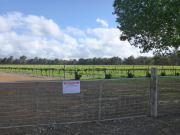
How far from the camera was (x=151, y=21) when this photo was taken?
21.5 m

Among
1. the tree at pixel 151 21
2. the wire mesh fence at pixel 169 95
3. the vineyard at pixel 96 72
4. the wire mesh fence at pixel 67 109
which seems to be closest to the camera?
the wire mesh fence at pixel 67 109

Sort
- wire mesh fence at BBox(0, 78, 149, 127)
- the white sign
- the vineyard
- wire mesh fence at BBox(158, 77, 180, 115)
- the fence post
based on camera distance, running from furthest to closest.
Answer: the vineyard < wire mesh fence at BBox(158, 77, 180, 115) < the fence post < wire mesh fence at BBox(0, 78, 149, 127) < the white sign

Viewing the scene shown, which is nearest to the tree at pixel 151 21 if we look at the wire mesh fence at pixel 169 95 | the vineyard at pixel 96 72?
the wire mesh fence at pixel 169 95

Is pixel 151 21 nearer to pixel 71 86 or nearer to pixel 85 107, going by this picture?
pixel 85 107

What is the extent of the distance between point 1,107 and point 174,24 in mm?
11320

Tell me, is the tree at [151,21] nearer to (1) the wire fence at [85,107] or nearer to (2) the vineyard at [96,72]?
(1) the wire fence at [85,107]

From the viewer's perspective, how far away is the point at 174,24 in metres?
20.9

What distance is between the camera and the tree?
815 inches

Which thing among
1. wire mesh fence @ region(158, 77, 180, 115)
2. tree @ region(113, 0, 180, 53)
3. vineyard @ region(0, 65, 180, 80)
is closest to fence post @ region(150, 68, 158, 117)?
wire mesh fence @ region(158, 77, 180, 115)

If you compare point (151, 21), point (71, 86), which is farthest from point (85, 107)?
point (151, 21)

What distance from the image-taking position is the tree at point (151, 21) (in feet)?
67.9

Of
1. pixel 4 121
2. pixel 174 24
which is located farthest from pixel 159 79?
pixel 174 24

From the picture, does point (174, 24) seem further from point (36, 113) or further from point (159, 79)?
point (36, 113)

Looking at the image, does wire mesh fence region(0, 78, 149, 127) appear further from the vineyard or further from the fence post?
the vineyard
